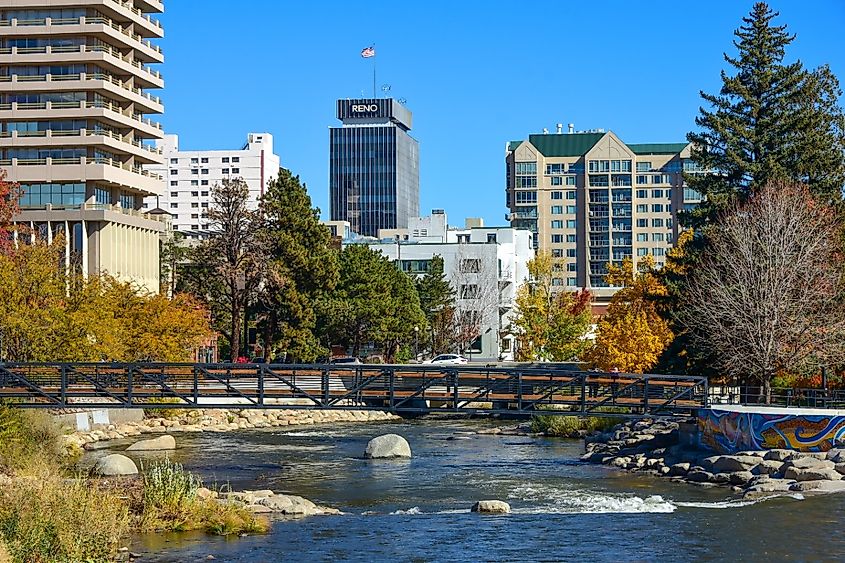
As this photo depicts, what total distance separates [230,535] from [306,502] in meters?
5.63

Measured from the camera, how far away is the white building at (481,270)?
4610 inches

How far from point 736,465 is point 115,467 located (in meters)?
22.3

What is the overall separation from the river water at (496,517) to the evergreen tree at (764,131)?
60.4 feet

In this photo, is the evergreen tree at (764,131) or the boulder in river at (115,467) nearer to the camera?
the boulder in river at (115,467)

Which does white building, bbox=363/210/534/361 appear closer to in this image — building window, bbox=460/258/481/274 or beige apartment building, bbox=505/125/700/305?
building window, bbox=460/258/481/274

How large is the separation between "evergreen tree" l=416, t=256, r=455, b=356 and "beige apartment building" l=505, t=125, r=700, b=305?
61924mm

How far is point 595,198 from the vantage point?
17588 cm

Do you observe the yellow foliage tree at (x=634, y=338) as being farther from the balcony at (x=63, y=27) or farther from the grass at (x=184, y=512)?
the balcony at (x=63, y=27)

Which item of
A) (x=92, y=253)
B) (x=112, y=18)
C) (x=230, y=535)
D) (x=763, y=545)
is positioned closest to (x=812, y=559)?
(x=763, y=545)

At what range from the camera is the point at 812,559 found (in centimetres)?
3105

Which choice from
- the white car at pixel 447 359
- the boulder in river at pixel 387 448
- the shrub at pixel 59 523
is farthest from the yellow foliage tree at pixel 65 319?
the white car at pixel 447 359

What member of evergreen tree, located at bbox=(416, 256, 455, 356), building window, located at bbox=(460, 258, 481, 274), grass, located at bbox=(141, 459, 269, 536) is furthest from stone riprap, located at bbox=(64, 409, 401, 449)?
building window, located at bbox=(460, 258, 481, 274)

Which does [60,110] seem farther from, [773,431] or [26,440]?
[773,431]

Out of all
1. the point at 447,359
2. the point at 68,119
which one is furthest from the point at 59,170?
the point at 447,359
